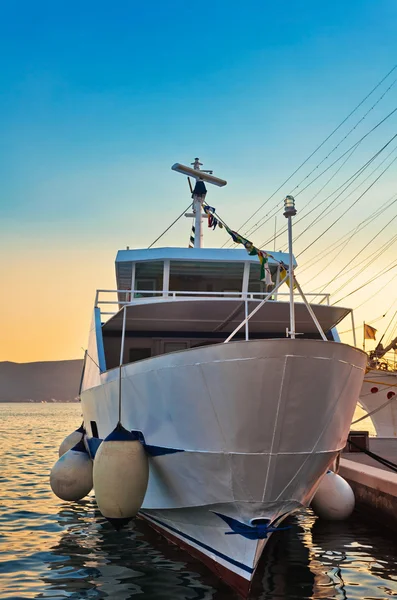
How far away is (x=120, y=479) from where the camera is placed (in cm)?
764

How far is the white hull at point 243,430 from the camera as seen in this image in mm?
6789

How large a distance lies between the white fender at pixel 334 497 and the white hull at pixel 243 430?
10.9 ft

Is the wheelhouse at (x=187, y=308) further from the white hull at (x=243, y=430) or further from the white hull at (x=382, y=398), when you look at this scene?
Answer: the white hull at (x=382, y=398)

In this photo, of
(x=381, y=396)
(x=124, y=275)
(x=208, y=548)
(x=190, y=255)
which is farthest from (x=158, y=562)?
(x=381, y=396)

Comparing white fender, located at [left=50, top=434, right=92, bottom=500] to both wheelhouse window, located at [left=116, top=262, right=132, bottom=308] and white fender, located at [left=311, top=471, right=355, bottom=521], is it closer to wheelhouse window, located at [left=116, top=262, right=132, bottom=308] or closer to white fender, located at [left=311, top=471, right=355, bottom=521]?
wheelhouse window, located at [left=116, top=262, right=132, bottom=308]

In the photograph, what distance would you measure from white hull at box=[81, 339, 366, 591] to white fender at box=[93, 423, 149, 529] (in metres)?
0.38

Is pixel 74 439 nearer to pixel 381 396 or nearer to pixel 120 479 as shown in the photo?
pixel 120 479

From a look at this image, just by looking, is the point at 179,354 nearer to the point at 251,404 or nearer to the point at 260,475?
the point at 251,404

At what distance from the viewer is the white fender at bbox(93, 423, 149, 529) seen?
7641 millimetres

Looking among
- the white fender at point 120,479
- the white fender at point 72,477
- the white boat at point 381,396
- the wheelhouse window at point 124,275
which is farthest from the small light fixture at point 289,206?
the white boat at point 381,396

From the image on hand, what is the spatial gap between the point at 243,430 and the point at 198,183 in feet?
34.1

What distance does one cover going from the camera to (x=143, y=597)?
7.34 meters

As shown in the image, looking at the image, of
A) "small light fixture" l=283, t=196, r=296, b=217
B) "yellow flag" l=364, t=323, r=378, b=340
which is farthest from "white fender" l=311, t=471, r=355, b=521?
"yellow flag" l=364, t=323, r=378, b=340

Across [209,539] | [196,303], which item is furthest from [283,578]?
[196,303]
